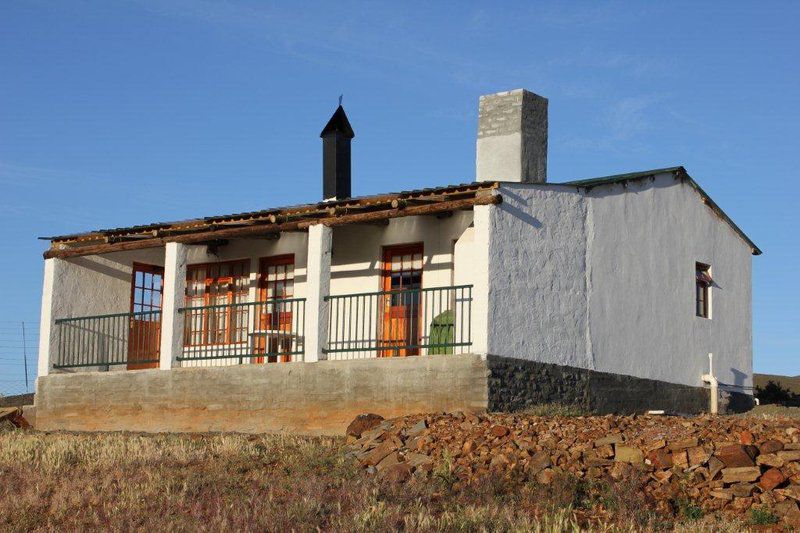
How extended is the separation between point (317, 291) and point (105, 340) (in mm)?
6183

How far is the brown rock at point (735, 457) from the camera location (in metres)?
12.6

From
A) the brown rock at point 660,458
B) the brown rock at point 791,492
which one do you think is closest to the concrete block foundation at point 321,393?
the brown rock at point 660,458

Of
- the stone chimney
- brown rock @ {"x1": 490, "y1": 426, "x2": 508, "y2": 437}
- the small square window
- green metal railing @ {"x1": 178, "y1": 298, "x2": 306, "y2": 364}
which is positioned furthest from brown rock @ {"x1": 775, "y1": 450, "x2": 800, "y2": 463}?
the small square window

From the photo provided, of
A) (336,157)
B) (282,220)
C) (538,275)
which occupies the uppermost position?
(336,157)

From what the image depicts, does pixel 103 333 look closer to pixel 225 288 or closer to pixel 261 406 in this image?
pixel 225 288

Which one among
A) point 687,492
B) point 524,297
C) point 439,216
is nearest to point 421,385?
point 524,297

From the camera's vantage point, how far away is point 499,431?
47.0 feet

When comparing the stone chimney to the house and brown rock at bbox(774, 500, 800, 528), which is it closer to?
the house

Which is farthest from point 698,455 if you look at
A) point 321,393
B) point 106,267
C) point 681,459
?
point 106,267

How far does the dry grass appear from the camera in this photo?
440 inches

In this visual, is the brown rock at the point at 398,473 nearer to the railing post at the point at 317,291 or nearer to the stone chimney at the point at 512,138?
the railing post at the point at 317,291

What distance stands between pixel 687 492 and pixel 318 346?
7797 mm

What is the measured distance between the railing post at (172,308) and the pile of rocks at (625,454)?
622 centimetres

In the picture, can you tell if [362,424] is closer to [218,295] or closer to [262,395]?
[262,395]
